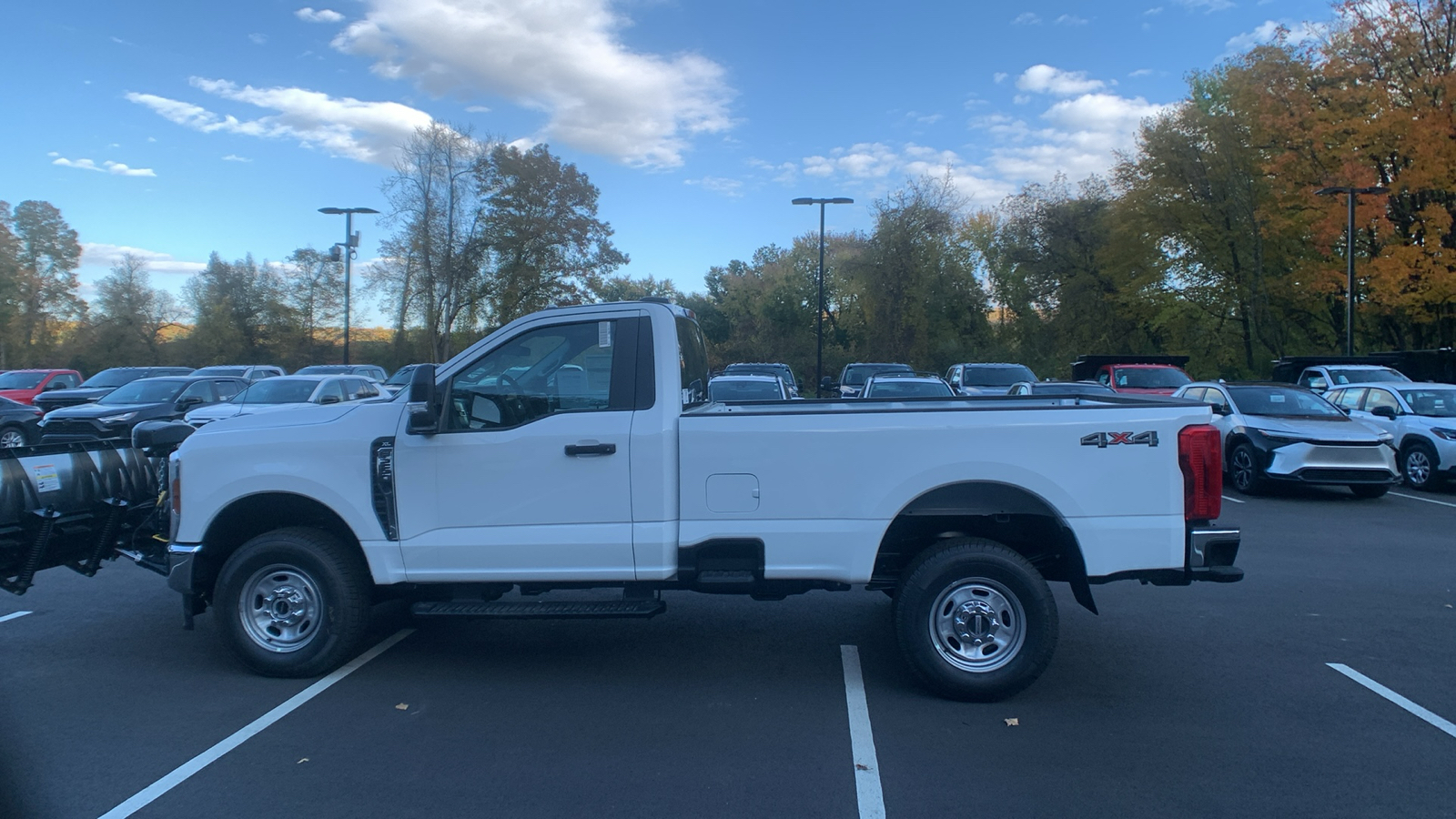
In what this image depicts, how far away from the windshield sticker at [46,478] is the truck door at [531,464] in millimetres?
2648

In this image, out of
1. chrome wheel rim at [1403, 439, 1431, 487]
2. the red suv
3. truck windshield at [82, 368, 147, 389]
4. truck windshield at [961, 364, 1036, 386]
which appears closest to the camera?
chrome wheel rim at [1403, 439, 1431, 487]

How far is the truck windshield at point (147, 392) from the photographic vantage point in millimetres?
18438

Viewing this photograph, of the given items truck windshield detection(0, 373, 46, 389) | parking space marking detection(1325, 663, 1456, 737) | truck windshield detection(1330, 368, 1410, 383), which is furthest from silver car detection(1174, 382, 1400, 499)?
truck windshield detection(0, 373, 46, 389)

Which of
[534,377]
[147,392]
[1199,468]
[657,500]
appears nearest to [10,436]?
[147,392]

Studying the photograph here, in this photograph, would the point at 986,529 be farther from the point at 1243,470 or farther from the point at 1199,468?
the point at 1243,470

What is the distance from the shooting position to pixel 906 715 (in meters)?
4.91

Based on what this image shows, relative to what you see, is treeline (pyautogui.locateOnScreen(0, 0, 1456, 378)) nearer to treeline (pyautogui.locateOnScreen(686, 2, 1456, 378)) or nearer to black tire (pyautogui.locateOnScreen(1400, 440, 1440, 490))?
treeline (pyautogui.locateOnScreen(686, 2, 1456, 378))

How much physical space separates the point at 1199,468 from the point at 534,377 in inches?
148

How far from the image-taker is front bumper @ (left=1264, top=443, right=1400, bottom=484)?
1234cm

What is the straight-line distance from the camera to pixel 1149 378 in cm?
2166

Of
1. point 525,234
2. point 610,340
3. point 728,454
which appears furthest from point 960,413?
point 525,234

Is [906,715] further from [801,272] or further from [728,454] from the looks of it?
[801,272]

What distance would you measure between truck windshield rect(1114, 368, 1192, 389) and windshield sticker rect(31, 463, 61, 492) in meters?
20.8

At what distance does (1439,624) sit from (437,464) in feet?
23.2
